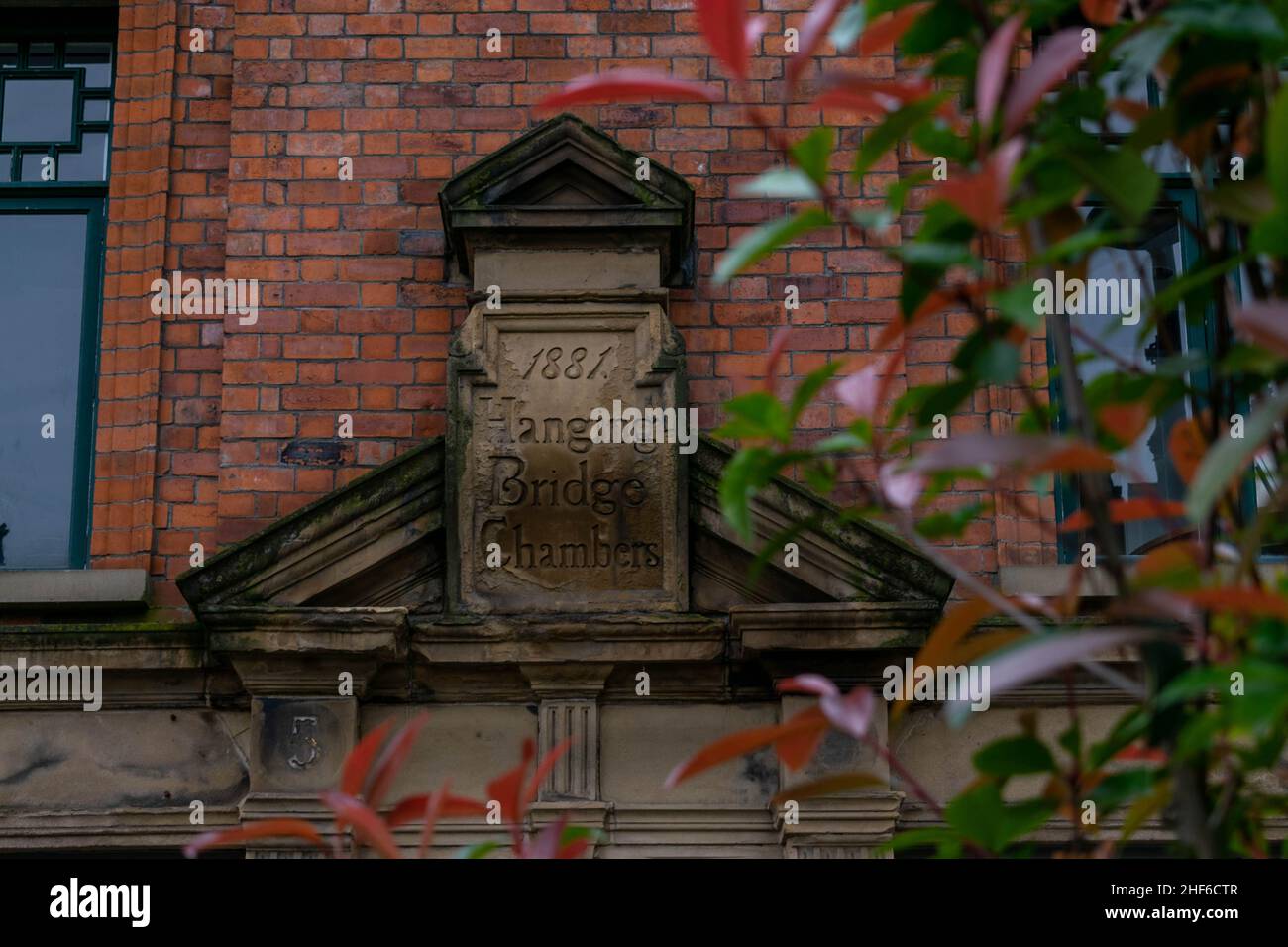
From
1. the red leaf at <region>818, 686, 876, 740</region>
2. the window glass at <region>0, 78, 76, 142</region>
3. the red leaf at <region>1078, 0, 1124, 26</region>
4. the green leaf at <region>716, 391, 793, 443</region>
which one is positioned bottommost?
the red leaf at <region>818, 686, 876, 740</region>

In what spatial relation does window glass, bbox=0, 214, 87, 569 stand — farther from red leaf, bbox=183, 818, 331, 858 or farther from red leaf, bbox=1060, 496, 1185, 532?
red leaf, bbox=1060, 496, 1185, 532

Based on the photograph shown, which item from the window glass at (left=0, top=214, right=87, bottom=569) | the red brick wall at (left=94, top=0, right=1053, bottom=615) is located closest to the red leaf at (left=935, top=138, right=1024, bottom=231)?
the red brick wall at (left=94, top=0, right=1053, bottom=615)

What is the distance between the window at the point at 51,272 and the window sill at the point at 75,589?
0.24m

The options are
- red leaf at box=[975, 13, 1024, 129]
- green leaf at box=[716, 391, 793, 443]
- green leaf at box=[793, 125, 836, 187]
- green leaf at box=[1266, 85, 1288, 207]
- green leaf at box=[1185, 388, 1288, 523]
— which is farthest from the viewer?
green leaf at box=[716, 391, 793, 443]

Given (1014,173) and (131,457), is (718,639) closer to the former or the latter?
(131,457)

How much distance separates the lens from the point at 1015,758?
1.72 metres

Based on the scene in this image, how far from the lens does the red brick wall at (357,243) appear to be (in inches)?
222

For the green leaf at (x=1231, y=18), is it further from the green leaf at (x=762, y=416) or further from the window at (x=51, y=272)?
the window at (x=51, y=272)

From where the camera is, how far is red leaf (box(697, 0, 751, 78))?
1.58 m

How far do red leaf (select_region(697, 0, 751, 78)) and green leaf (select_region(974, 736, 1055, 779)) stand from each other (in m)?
0.75

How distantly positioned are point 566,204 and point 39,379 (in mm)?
2133

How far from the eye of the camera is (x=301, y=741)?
5.12 metres

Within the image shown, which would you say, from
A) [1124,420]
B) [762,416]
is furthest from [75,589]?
[1124,420]

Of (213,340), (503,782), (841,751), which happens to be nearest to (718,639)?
(841,751)
